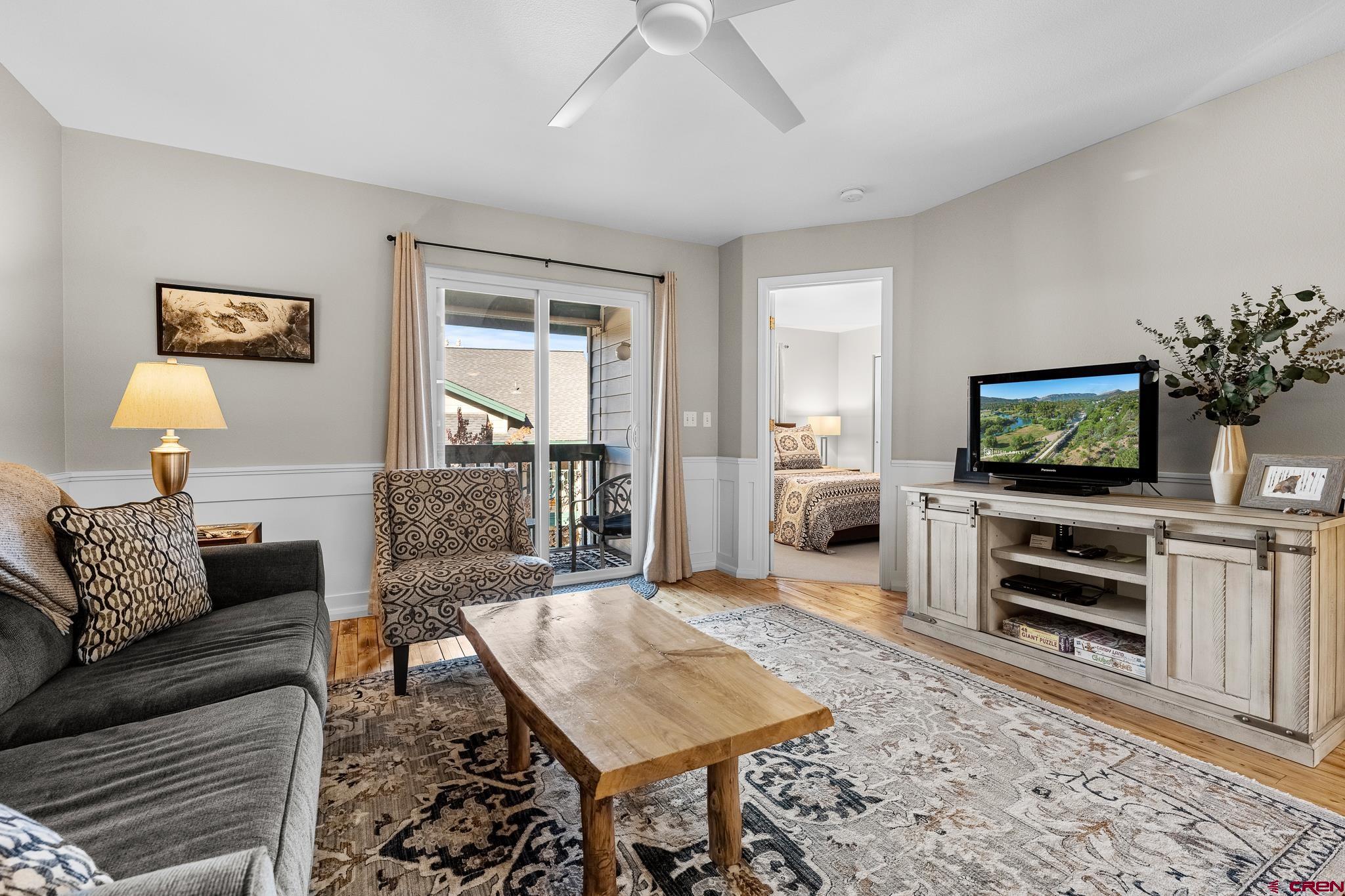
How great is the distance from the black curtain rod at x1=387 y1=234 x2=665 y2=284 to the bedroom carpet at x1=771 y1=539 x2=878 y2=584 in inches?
96.9

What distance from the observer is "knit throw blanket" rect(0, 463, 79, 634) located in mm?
1567

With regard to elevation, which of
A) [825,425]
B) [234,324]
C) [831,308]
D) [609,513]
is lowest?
[609,513]

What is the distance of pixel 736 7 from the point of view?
1721mm

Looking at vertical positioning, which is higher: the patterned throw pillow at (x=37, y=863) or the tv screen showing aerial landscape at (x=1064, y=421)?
the tv screen showing aerial landscape at (x=1064, y=421)

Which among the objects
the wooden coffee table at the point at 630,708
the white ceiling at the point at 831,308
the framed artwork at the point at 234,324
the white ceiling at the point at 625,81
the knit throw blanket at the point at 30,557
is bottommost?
the wooden coffee table at the point at 630,708

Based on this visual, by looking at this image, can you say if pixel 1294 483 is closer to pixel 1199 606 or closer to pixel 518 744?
pixel 1199 606

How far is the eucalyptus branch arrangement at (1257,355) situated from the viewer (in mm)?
2316

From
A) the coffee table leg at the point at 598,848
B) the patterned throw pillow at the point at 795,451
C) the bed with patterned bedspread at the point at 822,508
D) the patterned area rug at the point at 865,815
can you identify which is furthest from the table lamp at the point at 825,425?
the coffee table leg at the point at 598,848

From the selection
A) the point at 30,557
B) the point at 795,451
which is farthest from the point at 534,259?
the point at 795,451

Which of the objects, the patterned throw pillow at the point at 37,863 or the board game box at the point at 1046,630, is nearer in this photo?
the patterned throw pillow at the point at 37,863

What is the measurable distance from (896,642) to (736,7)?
9.25 feet

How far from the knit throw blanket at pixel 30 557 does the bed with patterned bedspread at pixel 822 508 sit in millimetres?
4785

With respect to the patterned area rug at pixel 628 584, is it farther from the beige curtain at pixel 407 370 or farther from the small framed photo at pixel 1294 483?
the small framed photo at pixel 1294 483

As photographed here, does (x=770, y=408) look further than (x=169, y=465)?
Yes
